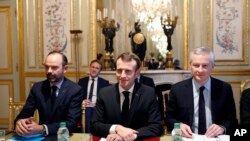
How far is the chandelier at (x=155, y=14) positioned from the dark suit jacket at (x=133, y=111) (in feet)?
11.2

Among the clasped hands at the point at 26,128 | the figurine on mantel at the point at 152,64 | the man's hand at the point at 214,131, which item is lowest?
the man's hand at the point at 214,131

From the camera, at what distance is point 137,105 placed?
2170 millimetres

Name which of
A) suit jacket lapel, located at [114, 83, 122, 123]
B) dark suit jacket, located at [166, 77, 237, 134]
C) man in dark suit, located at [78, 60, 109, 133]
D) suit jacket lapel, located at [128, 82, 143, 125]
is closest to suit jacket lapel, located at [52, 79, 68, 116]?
suit jacket lapel, located at [114, 83, 122, 123]

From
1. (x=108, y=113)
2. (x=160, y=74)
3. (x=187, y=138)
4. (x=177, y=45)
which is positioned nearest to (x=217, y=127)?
(x=187, y=138)

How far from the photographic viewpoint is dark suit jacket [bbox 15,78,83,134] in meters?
2.41

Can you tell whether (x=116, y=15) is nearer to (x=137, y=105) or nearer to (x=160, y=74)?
(x=160, y=74)

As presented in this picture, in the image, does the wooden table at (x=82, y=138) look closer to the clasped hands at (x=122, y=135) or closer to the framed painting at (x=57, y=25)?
the clasped hands at (x=122, y=135)

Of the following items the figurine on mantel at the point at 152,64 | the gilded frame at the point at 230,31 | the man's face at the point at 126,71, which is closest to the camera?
the man's face at the point at 126,71

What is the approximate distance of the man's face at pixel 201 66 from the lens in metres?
2.23

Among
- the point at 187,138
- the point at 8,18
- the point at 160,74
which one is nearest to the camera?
the point at 187,138

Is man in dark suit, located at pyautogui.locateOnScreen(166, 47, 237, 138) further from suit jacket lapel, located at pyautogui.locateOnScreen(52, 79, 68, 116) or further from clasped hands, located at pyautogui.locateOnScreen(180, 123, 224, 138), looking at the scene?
suit jacket lapel, located at pyautogui.locateOnScreen(52, 79, 68, 116)

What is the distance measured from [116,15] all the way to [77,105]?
11.7ft

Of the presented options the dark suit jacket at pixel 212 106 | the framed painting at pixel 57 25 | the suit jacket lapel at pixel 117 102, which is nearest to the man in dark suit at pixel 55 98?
the suit jacket lapel at pixel 117 102

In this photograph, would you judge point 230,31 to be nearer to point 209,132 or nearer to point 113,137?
point 209,132
